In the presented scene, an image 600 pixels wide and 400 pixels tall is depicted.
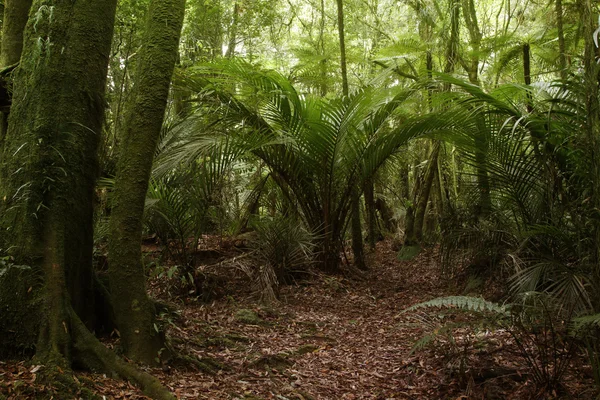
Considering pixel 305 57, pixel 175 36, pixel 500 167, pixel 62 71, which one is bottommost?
pixel 500 167

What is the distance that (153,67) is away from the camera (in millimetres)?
3244

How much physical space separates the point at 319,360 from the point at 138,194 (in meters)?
2.20

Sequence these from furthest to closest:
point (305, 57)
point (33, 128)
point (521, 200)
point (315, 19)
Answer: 1. point (315, 19)
2. point (305, 57)
3. point (521, 200)
4. point (33, 128)

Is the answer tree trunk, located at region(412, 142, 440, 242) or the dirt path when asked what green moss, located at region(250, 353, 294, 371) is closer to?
the dirt path

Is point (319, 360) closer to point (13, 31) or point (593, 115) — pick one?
point (593, 115)

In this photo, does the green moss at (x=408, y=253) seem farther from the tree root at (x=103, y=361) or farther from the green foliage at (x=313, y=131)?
the tree root at (x=103, y=361)

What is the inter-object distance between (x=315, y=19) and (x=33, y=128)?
12.3m

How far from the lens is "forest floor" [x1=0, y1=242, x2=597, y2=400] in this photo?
3137mm

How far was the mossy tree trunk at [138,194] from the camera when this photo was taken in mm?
3076

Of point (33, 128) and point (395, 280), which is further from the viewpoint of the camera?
point (395, 280)

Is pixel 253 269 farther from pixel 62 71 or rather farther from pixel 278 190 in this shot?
pixel 62 71

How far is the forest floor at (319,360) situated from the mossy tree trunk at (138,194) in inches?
11.8

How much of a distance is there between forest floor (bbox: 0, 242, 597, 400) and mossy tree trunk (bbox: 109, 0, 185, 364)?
0.99ft

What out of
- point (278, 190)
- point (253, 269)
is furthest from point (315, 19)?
point (253, 269)
